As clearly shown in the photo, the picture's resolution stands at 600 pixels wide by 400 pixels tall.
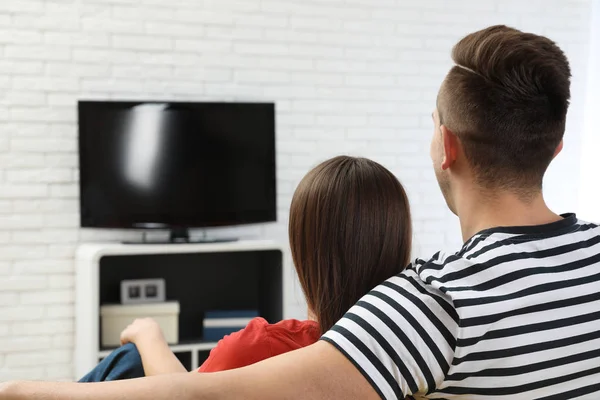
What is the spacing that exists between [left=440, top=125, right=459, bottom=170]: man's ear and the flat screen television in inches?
107

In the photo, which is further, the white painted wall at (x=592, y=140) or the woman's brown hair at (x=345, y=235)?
the white painted wall at (x=592, y=140)

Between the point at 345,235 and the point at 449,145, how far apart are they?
26 centimetres

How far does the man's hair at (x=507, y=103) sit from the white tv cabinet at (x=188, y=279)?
101 inches

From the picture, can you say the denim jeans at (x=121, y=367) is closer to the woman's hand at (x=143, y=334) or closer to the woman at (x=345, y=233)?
the woman's hand at (x=143, y=334)

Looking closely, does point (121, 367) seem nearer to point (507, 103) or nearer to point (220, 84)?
point (507, 103)

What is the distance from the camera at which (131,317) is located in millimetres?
3523

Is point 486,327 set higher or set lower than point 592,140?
lower

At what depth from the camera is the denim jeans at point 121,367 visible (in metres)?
1.69

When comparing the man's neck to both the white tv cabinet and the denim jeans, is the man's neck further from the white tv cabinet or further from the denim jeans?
the white tv cabinet

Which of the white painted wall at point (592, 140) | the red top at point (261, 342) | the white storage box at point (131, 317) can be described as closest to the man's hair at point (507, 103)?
the red top at point (261, 342)

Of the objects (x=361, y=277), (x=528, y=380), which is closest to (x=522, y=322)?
(x=528, y=380)

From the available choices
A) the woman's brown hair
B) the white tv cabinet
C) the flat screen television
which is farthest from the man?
the flat screen television

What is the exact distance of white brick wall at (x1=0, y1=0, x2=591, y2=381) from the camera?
361 centimetres

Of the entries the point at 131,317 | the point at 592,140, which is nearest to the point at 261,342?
the point at 131,317
